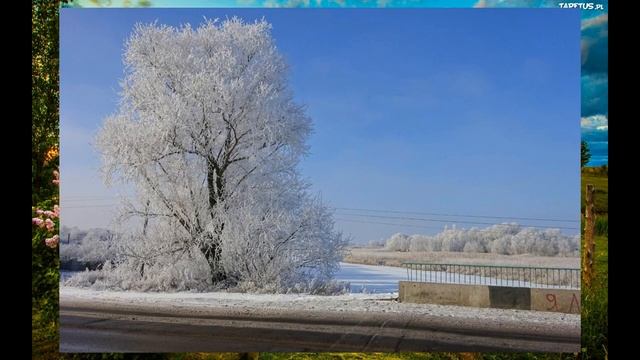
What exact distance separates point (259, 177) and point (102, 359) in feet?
7.65

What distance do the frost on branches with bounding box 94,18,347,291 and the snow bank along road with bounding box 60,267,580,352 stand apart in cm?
22

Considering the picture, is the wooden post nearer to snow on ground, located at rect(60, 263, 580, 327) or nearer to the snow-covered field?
the snow-covered field

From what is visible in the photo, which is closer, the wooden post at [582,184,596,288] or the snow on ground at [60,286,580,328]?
the snow on ground at [60,286,580,328]

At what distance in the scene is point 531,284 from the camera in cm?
621

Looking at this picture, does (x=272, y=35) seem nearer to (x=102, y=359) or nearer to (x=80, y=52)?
(x=80, y=52)

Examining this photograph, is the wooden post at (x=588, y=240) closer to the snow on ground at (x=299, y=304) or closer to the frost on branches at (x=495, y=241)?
the frost on branches at (x=495, y=241)

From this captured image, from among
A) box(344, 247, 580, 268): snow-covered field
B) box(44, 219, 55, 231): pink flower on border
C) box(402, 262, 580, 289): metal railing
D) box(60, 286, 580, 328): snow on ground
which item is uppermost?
box(44, 219, 55, 231): pink flower on border

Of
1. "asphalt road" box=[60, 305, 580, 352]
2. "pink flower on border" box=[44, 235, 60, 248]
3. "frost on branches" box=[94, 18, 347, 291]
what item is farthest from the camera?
"pink flower on border" box=[44, 235, 60, 248]

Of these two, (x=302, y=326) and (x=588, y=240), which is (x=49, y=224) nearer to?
(x=302, y=326)

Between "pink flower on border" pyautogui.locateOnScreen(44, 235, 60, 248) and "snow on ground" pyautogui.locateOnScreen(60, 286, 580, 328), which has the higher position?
"pink flower on border" pyautogui.locateOnScreen(44, 235, 60, 248)

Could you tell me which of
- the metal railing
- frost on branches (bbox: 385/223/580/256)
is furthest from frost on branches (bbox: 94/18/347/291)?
the metal railing

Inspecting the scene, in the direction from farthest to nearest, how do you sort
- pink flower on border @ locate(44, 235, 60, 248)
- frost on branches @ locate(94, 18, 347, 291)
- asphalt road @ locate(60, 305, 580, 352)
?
pink flower on border @ locate(44, 235, 60, 248)
frost on branches @ locate(94, 18, 347, 291)
asphalt road @ locate(60, 305, 580, 352)

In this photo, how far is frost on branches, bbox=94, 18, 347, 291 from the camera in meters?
6.29
